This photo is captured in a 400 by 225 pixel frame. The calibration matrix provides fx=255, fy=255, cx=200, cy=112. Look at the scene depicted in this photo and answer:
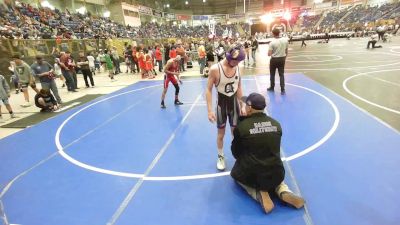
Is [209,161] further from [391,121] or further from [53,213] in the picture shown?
[391,121]

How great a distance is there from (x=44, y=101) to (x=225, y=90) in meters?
7.91

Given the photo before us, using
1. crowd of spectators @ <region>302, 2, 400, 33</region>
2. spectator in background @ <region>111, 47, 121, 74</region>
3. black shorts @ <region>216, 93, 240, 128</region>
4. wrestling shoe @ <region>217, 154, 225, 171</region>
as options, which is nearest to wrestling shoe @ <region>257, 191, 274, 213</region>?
wrestling shoe @ <region>217, 154, 225, 171</region>

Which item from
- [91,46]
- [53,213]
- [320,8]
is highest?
[320,8]

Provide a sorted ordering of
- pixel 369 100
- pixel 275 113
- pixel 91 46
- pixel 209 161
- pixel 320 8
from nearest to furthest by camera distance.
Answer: pixel 209 161 → pixel 275 113 → pixel 369 100 → pixel 91 46 → pixel 320 8

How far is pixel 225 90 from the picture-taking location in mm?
4094

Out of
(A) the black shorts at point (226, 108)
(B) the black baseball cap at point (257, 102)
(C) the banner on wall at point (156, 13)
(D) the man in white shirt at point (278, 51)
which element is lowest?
(A) the black shorts at point (226, 108)

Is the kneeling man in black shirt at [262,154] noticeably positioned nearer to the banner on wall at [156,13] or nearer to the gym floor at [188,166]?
the gym floor at [188,166]

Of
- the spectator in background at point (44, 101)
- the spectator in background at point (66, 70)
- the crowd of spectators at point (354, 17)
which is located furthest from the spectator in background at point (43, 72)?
the crowd of spectators at point (354, 17)

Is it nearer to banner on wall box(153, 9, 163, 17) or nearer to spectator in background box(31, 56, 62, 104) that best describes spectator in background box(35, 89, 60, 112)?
spectator in background box(31, 56, 62, 104)

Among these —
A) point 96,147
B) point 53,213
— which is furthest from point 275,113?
point 53,213

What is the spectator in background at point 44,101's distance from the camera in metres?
9.20

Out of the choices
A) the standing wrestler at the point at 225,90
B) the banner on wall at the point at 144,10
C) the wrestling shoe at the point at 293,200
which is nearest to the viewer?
the wrestling shoe at the point at 293,200

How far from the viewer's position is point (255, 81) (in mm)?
11242

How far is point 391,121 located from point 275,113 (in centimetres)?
252
